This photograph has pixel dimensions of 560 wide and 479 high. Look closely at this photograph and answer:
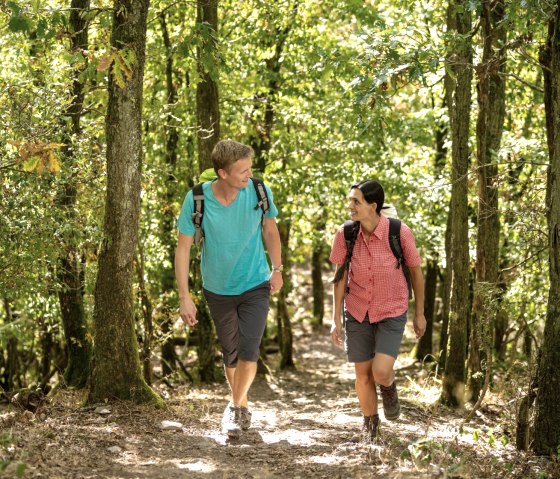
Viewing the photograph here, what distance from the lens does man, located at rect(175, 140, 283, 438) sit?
21.2 feet

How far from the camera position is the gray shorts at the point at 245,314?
6750 mm

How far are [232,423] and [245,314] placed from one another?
0.96 metres

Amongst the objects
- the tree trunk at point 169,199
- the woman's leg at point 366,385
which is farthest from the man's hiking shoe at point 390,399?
the tree trunk at point 169,199

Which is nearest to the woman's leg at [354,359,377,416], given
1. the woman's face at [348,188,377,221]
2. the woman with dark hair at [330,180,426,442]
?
the woman with dark hair at [330,180,426,442]

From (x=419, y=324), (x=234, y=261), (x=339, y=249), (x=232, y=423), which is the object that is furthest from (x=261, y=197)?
(x=232, y=423)

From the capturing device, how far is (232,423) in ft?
22.3

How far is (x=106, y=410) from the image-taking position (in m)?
7.30

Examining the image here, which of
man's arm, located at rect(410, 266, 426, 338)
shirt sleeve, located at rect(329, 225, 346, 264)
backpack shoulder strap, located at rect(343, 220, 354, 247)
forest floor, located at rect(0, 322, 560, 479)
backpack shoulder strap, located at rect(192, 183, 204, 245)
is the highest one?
backpack shoulder strap, located at rect(192, 183, 204, 245)

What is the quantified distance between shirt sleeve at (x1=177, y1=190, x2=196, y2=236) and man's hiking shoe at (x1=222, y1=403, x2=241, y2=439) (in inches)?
64.3

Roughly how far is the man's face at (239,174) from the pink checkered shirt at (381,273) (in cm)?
91

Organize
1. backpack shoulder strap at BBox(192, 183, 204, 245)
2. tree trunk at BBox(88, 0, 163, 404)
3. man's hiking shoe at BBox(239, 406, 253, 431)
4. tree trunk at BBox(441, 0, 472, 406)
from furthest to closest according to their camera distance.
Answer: tree trunk at BBox(441, 0, 472, 406)
tree trunk at BBox(88, 0, 163, 404)
man's hiking shoe at BBox(239, 406, 253, 431)
backpack shoulder strap at BBox(192, 183, 204, 245)

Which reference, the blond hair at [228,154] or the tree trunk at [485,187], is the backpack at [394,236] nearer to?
the blond hair at [228,154]

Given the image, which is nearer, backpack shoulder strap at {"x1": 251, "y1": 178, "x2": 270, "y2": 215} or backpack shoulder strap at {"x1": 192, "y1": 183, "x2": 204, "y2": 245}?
backpack shoulder strap at {"x1": 192, "y1": 183, "x2": 204, "y2": 245}

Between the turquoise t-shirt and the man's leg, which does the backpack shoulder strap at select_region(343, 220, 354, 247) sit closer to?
the turquoise t-shirt
